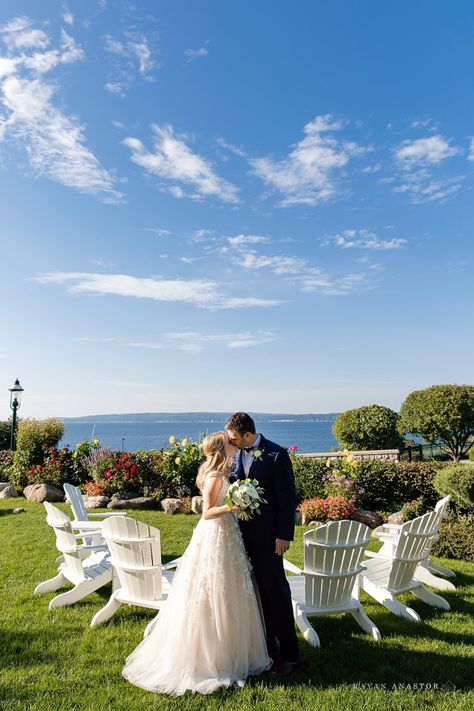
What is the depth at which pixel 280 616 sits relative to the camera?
3.98 meters

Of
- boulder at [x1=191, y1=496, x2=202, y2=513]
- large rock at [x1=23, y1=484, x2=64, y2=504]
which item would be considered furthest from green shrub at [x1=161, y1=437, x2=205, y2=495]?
large rock at [x1=23, y1=484, x2=64, y2=504]

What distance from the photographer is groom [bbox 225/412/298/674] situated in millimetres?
3979

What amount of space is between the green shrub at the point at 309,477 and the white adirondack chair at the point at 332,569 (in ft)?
19.3

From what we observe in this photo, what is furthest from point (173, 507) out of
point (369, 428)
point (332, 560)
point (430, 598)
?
point (369, 428)

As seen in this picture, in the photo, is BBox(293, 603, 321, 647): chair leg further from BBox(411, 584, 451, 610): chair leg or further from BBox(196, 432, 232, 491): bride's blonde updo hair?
BBox(411, 584, 451, 610): chair leg

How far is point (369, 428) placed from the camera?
803 inches

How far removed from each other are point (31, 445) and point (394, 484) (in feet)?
31.7

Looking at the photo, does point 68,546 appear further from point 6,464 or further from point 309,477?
point 6,464

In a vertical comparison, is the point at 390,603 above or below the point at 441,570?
above

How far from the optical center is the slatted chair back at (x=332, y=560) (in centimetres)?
461

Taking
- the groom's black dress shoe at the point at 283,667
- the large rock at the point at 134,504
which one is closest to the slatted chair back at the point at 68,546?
the groom's black dress shoe at the point at 283,667

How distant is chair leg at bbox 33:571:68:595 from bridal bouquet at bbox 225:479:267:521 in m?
3.19

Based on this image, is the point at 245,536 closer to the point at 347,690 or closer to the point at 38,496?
the point at 347,690

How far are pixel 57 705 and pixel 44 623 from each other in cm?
163
